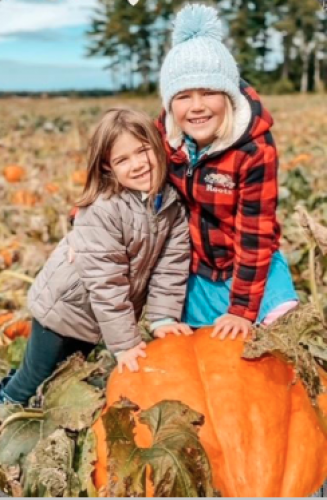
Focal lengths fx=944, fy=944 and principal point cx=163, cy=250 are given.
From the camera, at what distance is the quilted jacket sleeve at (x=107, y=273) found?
2287 mm

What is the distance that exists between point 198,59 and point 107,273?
0.56m

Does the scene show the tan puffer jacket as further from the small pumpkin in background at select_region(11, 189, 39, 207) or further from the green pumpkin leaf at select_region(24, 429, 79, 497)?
the small pumpkin in background at select_region(11, 189, 39, 207)

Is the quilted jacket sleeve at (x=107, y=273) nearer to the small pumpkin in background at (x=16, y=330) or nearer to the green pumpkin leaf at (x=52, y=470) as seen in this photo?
the green pumpkin leaf at (x=52, y=470)

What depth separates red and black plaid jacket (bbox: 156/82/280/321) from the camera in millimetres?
2379

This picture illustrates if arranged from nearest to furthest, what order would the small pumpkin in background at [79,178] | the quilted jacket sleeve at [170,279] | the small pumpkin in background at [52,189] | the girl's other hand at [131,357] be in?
1. the girl's other hand at [131,357]
2. the quilted jacket sleeve at [170,279]
3. the small pumpkin in background at [52,189]
4. the small pumpkin in background at [79,178]

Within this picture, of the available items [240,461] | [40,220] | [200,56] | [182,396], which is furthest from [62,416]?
[40,220]

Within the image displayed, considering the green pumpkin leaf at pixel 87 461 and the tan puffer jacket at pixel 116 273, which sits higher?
the tan puffer jacket at pixel 116 273

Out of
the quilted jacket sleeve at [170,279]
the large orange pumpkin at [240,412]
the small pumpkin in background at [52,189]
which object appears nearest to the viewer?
the large orange pumpkin at [240,412]

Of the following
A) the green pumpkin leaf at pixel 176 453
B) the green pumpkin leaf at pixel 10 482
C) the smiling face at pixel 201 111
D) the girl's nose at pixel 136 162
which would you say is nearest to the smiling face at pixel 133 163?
the girl's nose at pixel 136 162

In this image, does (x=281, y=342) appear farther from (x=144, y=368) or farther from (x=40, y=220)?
(x=40, y=220)

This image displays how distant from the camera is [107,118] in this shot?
90.3 inches

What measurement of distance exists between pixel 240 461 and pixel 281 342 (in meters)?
0.29

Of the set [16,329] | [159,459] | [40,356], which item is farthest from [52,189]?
[159,459]

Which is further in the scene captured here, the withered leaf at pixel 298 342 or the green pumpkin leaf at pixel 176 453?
the withered leaf at pixel 298 342
